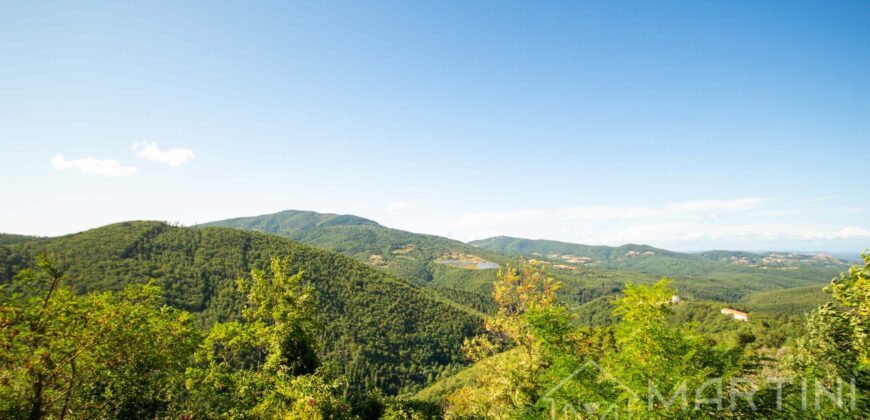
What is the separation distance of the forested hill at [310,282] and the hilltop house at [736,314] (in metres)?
99.5

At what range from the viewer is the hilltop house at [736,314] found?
349ft

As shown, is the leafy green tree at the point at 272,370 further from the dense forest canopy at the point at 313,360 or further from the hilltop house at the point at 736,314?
the hilltop house at the point at 736,314

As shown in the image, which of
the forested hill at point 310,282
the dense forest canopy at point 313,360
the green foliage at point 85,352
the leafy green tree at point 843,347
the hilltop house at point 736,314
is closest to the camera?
the green foliage at point 85,352

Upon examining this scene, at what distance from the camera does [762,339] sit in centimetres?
7169

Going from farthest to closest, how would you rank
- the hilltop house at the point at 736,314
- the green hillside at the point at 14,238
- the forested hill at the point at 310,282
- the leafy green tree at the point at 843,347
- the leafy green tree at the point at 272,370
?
the green hillside at the point at 14,238 → the forested hill at the point at 310,282 → the hilltop house at the point at 736,314 → the leafy green tree at the point at 272,370 → the leafy green tree at the point at 843,347

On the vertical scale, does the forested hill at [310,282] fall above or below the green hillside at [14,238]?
below

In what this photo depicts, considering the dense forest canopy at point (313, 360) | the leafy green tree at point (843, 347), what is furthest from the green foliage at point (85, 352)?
the leafy green tree at point (843, 347)

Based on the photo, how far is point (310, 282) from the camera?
507 feet

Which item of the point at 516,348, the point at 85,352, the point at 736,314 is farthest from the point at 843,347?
the point at 736,314

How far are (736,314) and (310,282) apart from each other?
16135 centimetres

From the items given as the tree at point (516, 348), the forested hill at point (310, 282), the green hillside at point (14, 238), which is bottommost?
the forested hill at point (310, 282)

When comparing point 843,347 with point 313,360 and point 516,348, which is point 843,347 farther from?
point 313,360

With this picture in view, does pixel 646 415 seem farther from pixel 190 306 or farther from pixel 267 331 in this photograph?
pixel 190 306

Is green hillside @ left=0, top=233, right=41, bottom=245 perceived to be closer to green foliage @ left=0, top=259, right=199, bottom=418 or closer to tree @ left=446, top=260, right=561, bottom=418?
green foliage @ left=0, top=259, right=199, bottom=418
